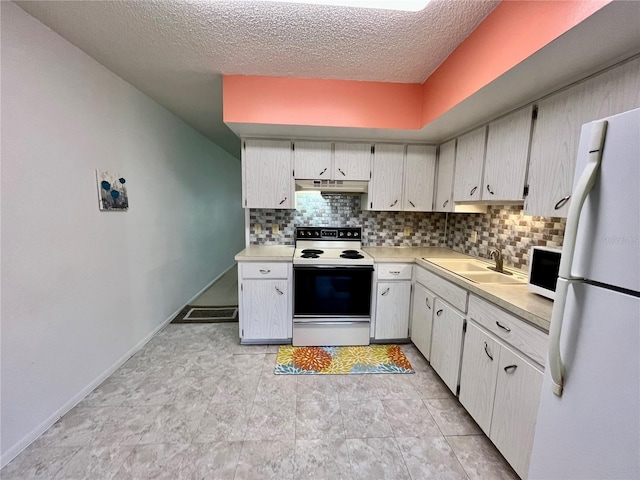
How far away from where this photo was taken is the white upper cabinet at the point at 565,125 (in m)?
1.04

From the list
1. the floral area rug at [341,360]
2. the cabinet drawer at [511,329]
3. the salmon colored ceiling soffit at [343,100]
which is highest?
the salmon colored ceiling soffit at [343,100]

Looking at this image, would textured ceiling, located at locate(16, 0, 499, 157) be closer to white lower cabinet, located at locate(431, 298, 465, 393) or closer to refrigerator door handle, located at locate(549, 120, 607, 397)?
refrigerator door handle, located at locate(549, 120, 607, 397)

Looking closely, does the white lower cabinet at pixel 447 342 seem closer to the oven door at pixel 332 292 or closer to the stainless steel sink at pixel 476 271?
the stainless steel sink at pixel 476 271

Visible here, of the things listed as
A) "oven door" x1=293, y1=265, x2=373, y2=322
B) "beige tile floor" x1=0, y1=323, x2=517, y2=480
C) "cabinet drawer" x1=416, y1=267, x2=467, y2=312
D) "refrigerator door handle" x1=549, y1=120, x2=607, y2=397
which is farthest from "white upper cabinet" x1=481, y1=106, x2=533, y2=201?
"beige tile floor" x1=0, y1=323, x2=517, y2=480

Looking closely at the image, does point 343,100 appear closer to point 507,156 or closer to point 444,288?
point 507,156

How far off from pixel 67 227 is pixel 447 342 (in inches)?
106

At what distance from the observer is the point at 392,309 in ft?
7.91

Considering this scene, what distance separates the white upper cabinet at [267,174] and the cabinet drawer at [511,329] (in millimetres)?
1721

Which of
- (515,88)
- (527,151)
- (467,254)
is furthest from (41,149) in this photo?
(467,254)

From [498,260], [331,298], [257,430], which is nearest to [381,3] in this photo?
[498,260]

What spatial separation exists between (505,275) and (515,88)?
1.24m

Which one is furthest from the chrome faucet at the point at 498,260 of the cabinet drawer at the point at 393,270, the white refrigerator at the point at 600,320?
the white refrigerator at the point at 600,320

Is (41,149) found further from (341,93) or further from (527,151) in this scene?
(527,151)

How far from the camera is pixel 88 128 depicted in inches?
69.6
